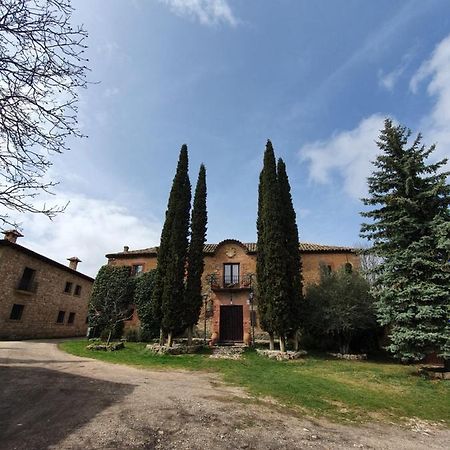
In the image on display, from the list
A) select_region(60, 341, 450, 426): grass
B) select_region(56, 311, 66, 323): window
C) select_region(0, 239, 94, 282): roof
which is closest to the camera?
select_region(60, 341, 450, 426): grass

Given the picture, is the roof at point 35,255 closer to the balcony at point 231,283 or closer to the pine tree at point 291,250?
the balcony at point 231,283

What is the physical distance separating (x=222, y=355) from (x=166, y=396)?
27.9 ft

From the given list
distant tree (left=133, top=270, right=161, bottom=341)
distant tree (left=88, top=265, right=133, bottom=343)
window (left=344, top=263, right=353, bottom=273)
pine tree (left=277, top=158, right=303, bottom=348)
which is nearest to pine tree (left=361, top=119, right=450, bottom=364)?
pine tree (left=277, top=158, right=303, bottom=348)

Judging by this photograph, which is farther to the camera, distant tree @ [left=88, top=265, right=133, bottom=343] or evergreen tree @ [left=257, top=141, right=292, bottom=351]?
distant tree @ [left=88, top=265, right=133, bottom=343]

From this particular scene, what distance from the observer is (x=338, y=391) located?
312 inches

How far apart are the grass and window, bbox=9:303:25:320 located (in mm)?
8619

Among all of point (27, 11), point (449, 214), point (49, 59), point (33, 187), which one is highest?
point (449, 214)

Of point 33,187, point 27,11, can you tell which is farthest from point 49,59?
point 33,187

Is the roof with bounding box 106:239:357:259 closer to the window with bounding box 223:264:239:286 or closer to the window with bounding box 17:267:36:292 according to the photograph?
the window with bounding box 223:264:239:286

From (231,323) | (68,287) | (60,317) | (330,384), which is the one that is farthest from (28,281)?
(330,384)

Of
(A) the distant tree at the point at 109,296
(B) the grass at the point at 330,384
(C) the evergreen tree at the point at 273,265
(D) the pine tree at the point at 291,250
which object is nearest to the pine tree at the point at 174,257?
(B) the grass at the point at 330,384

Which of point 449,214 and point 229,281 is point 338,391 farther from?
point 229,281

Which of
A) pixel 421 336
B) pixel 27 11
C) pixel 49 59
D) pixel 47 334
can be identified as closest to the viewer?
pixel 27 11

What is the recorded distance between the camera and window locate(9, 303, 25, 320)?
19797 mm
